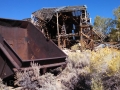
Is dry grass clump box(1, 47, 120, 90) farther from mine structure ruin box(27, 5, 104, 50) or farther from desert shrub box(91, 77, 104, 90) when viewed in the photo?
mine structure ruin box(27, 5, 104, 50)

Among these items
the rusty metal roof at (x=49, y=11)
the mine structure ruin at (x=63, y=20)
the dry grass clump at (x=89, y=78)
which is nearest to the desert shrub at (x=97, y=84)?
the dry grass clump at (x=89, y=78)

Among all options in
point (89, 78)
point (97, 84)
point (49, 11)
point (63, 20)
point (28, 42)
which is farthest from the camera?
point (63, 20)

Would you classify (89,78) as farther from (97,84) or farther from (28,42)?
(28,42)

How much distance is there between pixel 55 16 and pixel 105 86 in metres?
22.1

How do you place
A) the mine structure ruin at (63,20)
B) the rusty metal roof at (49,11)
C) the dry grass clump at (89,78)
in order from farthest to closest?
the mine structure ruin at (63,20) → the rusty metal roof at (49,11) → the dry grass clump at (89,78)

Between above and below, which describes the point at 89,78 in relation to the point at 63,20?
below

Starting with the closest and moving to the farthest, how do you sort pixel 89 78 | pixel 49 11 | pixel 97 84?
pixel 97 84 → pixel 89 78 → pixel 49 11

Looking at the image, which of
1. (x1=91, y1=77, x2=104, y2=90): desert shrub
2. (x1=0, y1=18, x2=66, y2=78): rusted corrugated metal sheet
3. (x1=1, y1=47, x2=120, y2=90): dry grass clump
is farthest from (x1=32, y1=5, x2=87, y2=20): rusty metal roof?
(x1=91, y1=77, x2=104, y2=90): desert shrub

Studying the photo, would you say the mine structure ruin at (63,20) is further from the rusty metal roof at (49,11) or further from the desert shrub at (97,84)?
the desert shrub at (97,84)

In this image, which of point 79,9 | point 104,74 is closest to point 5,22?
point 104,74

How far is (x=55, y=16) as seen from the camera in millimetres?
25797

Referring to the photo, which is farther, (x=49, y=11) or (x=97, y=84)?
(x=49, y=11)

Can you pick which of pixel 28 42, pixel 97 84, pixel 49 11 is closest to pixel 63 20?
pixel 49 11

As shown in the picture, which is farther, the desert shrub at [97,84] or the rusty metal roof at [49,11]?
the rusty metal roof at [49,11]
